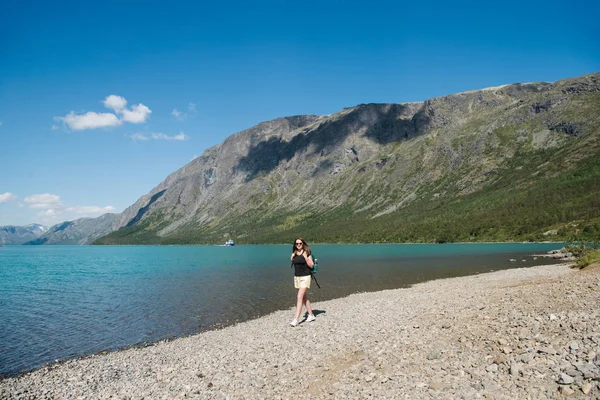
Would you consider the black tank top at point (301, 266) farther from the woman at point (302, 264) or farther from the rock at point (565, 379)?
the rock at point (565, 379)

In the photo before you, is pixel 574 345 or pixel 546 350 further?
pixel 546 350

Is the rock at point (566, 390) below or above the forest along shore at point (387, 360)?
above

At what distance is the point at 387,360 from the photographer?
44.5ft

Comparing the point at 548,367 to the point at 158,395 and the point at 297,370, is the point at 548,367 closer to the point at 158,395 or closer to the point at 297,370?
the point at 297,370

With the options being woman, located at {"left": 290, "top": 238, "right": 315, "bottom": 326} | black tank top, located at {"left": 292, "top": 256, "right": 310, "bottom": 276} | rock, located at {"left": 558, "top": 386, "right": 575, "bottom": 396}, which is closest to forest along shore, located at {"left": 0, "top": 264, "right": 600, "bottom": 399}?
rock, located at {"left": 558, "top": 386, "right": 575, "bottom": 396}

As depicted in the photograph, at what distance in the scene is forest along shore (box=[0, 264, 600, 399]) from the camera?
395 inches

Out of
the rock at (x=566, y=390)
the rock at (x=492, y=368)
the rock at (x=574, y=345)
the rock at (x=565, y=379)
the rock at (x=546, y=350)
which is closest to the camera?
the rock at (x=566, y=390)

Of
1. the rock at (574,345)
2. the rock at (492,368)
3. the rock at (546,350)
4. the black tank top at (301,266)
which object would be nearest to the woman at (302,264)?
the black tank top at (301,266)

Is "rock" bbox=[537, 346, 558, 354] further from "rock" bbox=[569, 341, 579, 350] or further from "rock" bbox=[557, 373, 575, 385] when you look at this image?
"rock" bbox=[557, 373, 575, 385]

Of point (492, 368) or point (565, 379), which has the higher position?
point (565, 379)

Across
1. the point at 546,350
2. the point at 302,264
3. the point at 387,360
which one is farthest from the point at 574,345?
the point at 302,264

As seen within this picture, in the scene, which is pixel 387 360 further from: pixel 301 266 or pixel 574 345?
pixel 301 266

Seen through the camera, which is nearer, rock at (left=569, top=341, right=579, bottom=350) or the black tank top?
rock at (left=569, top=341, right=579, bottom=350)

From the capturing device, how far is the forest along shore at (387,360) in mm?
10039
